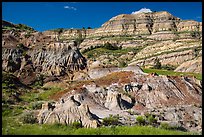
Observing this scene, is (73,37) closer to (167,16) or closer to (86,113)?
(167,16)

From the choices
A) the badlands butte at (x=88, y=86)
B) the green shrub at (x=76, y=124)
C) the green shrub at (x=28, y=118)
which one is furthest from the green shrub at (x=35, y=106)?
the green shrub at (x=76, y=124)

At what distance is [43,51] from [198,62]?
37.6 meters

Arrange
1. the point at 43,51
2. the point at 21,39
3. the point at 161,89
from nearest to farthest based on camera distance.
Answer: the point at 161,89 → the point at 43,51 → the point at 21,39

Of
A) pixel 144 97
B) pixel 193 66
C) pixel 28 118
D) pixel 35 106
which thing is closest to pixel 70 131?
pixel 28 118

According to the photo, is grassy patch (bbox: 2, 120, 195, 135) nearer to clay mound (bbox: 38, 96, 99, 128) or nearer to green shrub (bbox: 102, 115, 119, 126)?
clay mound (bbox: 38, 96, 99, 128)

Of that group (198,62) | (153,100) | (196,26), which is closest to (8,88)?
(153,100)

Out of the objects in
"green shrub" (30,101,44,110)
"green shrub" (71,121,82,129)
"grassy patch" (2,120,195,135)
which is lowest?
"grassy patch" (2,120,195,135)

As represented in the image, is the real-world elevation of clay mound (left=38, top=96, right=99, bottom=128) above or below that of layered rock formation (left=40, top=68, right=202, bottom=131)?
below

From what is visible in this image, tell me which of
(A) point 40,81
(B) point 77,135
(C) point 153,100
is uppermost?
(A) point 40,81

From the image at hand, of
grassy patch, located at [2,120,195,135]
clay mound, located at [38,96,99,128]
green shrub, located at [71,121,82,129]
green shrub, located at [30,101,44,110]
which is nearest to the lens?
grassy patch, located at [2,120,195,135]

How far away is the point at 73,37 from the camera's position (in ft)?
444

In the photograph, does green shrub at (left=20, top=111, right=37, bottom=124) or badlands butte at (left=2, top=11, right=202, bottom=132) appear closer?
green shrub at (left=20, top=111, right=37, bottom=124)

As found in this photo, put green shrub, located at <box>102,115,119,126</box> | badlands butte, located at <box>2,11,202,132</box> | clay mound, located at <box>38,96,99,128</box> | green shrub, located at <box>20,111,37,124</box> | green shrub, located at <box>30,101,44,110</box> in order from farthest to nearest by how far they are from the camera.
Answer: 1. green shrub, located at <box>30,101,44,110</box>
2. badlands butte, located at <box>2,11,202,132</box>
3. green shrub, located at <box>102,115,119,126</box>
4. green shrub, located at <box>20,111,37,124</box>
5. clay mound, located at <box>38,96,99,128</box>

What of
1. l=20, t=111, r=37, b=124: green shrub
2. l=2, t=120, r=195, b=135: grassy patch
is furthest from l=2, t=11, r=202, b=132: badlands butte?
l=2, t=120, r=195, b=135: grassy patch
